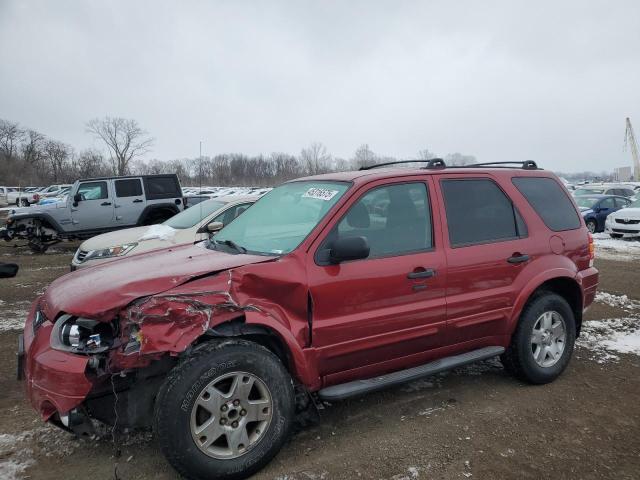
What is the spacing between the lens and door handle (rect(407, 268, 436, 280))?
342cm

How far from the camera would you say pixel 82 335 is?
9.08 feet

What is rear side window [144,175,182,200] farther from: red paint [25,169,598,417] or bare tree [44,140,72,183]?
bare tree [44,140,72,183]

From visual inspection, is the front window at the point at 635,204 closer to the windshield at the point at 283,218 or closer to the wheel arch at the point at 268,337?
the windshield at the point at 283,218

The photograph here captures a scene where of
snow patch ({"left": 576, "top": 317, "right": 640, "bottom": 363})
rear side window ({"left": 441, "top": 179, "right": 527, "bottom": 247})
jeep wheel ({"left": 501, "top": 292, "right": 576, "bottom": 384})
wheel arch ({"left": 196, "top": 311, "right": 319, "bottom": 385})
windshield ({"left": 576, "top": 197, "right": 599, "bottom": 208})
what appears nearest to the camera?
wheel arch ({"left": 196, "top": 311, "right": 319, "bottom": 385})

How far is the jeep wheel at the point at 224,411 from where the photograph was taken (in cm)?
264

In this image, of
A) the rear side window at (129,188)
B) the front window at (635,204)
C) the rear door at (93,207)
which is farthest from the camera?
the front window at (635,204)

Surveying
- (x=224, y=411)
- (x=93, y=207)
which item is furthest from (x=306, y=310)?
(x=93, y=207)

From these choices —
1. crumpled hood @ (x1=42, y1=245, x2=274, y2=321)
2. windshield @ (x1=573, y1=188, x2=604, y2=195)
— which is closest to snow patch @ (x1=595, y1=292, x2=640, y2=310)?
crumpled hood @ (x1=42, y1=245, x2=274, y2=321)

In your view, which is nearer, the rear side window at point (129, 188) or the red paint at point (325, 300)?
the red paint at point (325, 300)

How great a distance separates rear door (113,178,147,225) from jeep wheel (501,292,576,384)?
11346 mm

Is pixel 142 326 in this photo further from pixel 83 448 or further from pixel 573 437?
pixel 573 437

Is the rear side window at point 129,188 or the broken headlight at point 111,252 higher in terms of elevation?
the rear side window at point 129,188

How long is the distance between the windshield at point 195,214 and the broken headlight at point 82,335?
200 inches

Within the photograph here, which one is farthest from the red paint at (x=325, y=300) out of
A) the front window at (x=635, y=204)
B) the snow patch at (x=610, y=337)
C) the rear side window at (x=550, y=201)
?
the front window at (x=635, y=204)
